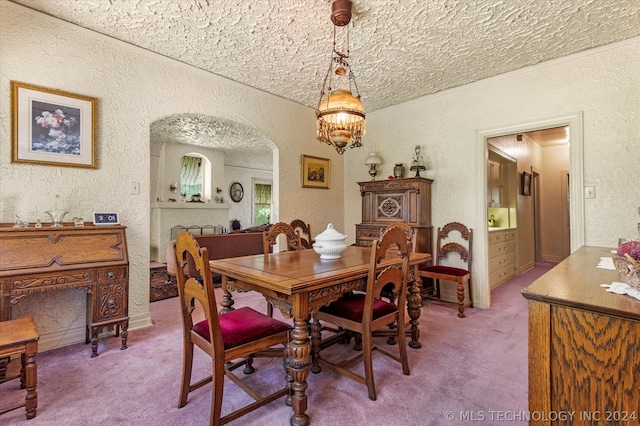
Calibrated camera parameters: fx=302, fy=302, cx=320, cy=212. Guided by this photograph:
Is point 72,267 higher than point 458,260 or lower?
higher

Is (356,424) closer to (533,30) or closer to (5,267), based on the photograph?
(5,267)

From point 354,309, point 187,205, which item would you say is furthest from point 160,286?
point 354,309

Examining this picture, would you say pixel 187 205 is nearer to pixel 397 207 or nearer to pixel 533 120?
pixel 397 207

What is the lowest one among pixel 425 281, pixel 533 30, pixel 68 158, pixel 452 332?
pixel 452 332

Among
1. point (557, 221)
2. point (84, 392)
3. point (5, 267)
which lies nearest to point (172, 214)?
point (5, 267)

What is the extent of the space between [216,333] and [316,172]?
3394 mm

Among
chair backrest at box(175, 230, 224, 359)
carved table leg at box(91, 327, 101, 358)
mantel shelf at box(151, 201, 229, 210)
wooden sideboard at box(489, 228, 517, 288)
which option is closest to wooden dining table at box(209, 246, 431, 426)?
chair backrest at box(175, 230, 224, 359)

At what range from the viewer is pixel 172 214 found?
6527 millimetres

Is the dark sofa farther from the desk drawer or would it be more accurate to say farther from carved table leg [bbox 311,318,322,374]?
carved table leg [bbox 311,318,322,374]

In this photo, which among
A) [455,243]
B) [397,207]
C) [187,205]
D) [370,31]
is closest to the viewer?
→ [370,31]

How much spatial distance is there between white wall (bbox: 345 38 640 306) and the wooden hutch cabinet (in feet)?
0.78

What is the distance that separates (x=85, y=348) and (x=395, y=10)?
145 inches

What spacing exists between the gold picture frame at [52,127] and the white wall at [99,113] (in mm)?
54

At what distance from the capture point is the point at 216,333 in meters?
1.45
